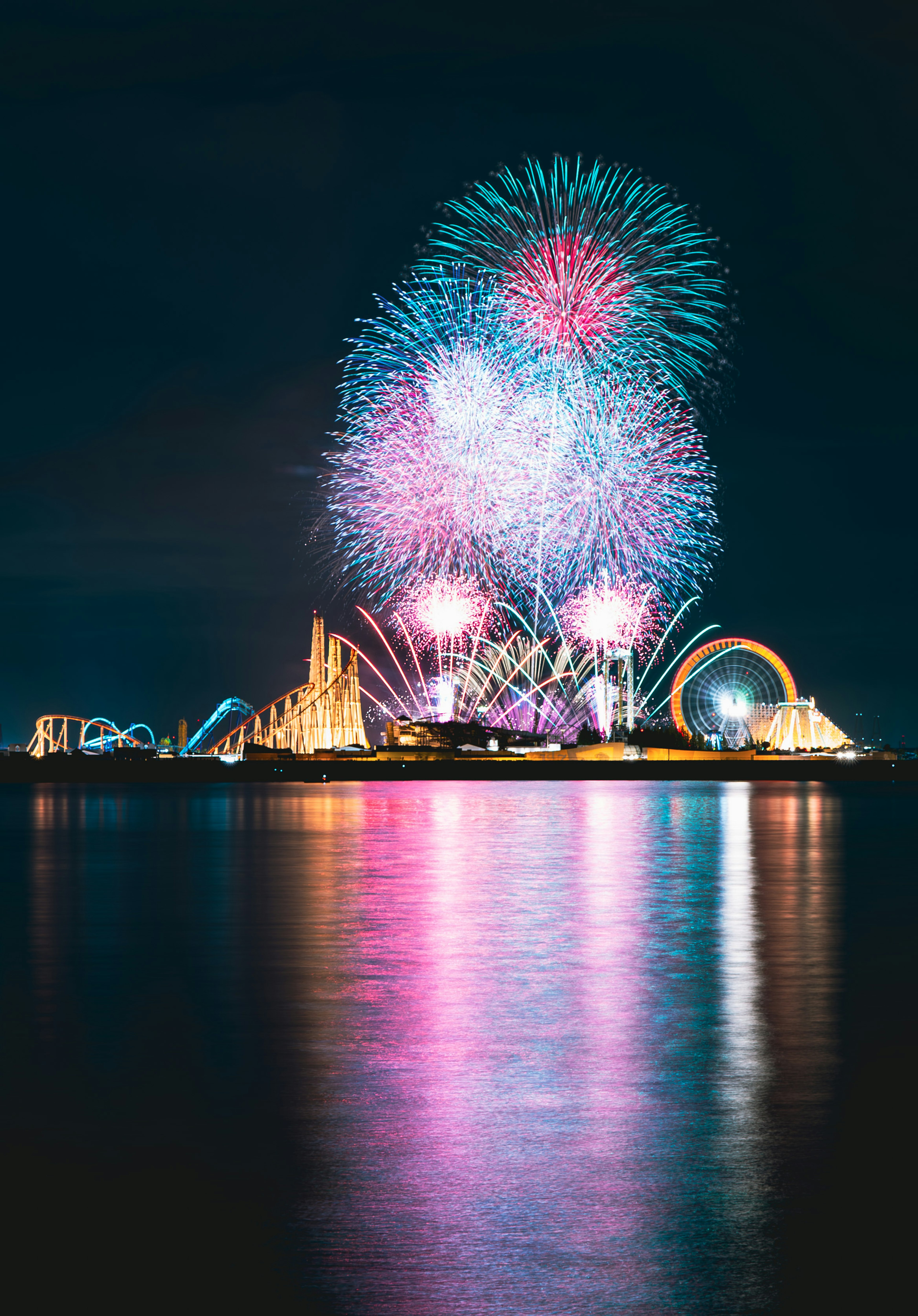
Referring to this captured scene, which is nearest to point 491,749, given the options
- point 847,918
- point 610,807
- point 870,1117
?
point 610,807

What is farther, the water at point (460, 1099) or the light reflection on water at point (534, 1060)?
the light reflection on water at point (534, 1060)

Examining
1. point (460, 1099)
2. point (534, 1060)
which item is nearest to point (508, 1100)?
point (460, 1099)

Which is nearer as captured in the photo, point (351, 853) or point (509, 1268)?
point (509, 1268)

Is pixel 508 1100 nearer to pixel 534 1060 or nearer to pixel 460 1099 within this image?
pixel 460 1099

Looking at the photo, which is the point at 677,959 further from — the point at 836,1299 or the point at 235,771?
the point at 235,771

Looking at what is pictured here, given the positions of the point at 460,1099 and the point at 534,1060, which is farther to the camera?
the point at 534,1060

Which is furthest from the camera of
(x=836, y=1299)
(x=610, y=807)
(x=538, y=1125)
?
(x=610, y=807)
